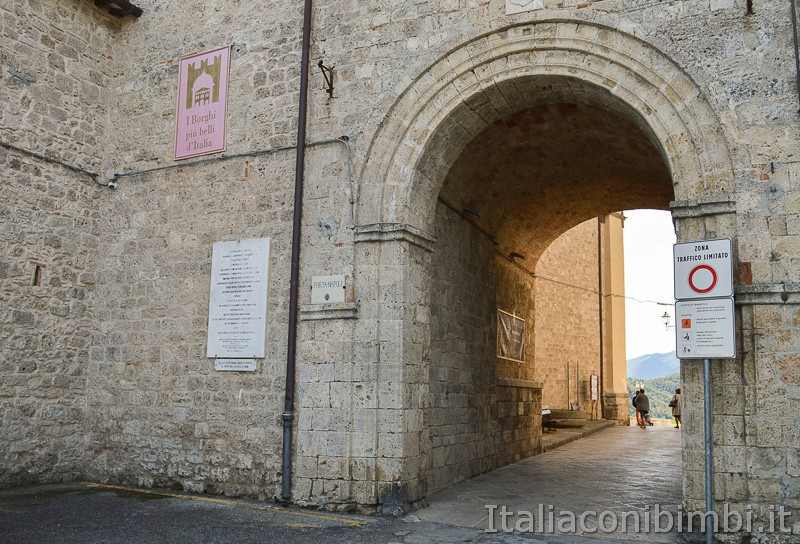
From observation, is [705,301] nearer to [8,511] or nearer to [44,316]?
[8,511]

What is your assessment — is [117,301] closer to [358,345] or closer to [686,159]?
[358,345]

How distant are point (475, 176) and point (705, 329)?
13.3 feet

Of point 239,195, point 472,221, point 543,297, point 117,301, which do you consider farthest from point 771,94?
point 543,297

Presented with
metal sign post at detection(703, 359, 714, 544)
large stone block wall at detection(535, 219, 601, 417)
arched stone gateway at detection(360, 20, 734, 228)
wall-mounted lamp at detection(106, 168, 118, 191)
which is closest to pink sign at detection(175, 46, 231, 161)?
wall-mounted lamp at detection(106, 168, 118, 191)

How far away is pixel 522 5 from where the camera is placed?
22.2 feet

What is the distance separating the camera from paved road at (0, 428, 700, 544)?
Result: 5.68 metres

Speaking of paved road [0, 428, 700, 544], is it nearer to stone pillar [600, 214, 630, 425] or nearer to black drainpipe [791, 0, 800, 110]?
black drainpipe [791, 0, 800, 110]

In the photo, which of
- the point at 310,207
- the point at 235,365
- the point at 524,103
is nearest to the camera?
the point at 524,103

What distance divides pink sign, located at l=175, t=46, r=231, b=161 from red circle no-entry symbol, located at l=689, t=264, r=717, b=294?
513 cm

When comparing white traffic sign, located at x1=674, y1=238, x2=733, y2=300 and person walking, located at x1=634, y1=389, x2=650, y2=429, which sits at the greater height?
white traffic sign, located at x1=674, y1=238, x2=733, y2=300

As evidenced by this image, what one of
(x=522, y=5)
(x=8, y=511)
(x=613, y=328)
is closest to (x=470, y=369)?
(x=522, y=5)

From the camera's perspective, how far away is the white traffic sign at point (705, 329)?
530 centimetres

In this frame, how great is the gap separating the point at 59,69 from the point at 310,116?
10.4ft

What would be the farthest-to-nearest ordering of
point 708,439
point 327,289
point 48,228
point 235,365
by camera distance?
point 48,228
point 235,365
point 327,289
point 708,439
